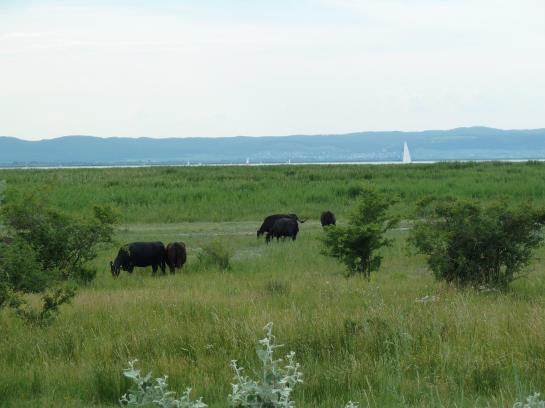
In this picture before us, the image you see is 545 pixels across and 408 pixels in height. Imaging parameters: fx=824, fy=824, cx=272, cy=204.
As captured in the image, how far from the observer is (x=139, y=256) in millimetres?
18750

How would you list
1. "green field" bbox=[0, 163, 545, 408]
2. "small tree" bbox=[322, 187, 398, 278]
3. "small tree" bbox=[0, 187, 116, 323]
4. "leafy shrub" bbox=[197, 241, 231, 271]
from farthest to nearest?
1. "leafy shrub" bbox=[197, 241, 231, 271]
2. "small tree" bbox=[322, 187, 398, 278]
3. "small tree" bbox=[0, 187, 116, 323]
4. "green field" bbox=[0, 163, 545, 408]

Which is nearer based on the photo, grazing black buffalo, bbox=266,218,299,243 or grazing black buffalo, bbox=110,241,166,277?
grazing black buffalo, bbox=110,241,166,277

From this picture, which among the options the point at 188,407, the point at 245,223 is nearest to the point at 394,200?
the point at 188,407

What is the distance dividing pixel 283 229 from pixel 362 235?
9445 millimetres

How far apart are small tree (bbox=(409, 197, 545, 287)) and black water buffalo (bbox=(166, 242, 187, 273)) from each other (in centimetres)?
651

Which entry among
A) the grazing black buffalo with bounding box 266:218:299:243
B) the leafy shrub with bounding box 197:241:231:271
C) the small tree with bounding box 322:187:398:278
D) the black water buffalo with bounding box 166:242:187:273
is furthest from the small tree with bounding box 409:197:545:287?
the grazing black buffalo with bounding box 266:218:299:243

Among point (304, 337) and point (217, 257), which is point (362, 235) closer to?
point (217, 257)

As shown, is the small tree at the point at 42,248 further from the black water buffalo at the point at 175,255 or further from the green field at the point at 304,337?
the black water buffalo at the point at 175,255

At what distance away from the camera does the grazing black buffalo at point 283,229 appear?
24859 mm

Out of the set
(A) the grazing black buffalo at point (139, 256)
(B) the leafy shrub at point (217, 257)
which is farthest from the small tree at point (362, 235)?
(A) the grazing black buffalo at point (139, 256)

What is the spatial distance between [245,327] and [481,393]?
110 inches

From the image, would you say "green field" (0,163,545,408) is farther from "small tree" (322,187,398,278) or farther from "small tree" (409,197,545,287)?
"small tree" (409,197,545,287)

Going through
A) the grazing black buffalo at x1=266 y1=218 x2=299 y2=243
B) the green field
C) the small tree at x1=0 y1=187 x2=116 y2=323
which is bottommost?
the grazing black buffalo at x1=266 y1=218 x2=299 y2=243

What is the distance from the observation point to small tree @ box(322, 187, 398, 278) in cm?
1561
